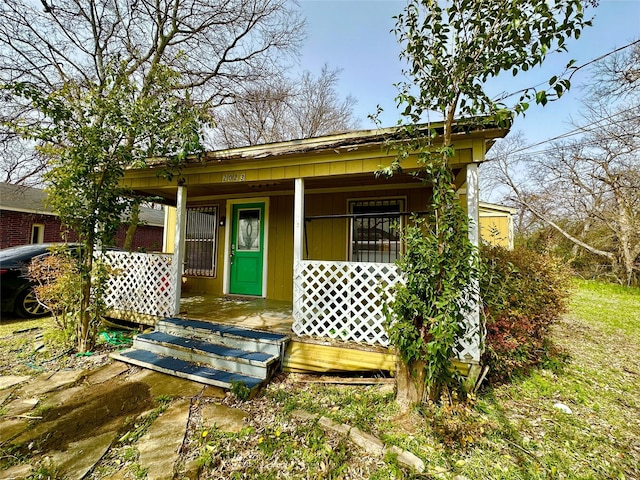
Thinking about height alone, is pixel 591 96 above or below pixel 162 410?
above

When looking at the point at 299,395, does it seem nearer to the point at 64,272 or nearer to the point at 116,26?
the point at 64,272

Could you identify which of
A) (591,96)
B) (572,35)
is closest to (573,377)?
(572,35)

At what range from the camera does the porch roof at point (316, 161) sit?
3258 mm

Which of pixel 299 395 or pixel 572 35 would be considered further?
pixel 299 395

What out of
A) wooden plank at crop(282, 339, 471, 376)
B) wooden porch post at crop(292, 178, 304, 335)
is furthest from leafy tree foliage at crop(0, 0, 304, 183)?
wooden plank at crop(282, 339, 471, 376)

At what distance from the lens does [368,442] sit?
2.33 meters

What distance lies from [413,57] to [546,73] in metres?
1.18

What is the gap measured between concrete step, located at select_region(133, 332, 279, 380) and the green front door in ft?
7.67

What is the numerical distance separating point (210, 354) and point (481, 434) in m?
2.94

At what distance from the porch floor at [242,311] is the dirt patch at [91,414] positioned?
1423 mm

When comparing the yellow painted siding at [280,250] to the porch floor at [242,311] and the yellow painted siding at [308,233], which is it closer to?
the yellow painted siding at [308,233]

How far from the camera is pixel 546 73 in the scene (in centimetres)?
247

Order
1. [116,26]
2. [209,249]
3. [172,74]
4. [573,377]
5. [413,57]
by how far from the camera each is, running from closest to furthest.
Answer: [413,57] → [573,377] → [172,74] → [209,249] → [116,26]

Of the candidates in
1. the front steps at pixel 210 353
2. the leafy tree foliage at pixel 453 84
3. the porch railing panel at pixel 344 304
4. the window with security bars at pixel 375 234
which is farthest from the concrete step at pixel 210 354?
the window with security bars at pixel 375 234
